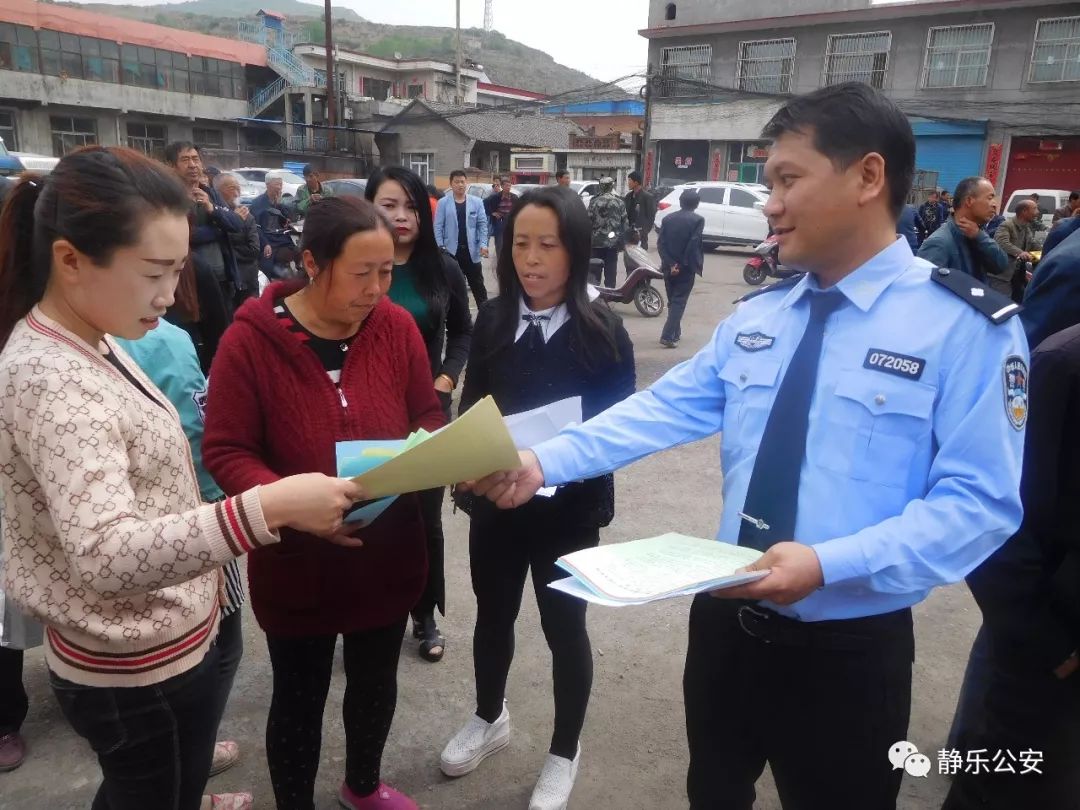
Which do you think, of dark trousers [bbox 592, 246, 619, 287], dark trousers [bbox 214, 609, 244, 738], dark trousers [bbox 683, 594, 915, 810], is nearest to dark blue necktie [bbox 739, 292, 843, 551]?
dark trousers [bbox 683, 594, 915, 810]

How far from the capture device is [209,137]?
33.3 m

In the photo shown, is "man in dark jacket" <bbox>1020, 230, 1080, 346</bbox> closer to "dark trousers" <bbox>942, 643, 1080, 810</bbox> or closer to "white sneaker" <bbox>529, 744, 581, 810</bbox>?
"dark trousers" <bbox>942, 643, 1080, 810</bbox>

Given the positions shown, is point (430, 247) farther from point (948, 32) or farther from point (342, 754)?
point (948, 32)

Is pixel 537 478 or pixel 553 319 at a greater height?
pixel 553 319

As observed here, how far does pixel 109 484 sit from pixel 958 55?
90.6 ft

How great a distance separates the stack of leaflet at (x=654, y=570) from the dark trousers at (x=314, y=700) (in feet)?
2.70

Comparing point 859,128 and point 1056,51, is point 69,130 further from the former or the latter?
point 859,128

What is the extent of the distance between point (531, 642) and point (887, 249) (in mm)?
2111

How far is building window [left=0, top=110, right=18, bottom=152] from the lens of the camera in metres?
27.1

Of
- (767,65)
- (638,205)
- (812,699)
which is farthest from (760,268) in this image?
(767,65)

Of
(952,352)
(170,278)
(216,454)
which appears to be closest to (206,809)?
(216,454)

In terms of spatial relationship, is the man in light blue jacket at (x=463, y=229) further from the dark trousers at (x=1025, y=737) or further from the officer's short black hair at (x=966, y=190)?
the dark trousers at (x=1025, y=737)

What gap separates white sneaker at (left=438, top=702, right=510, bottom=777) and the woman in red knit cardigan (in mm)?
454

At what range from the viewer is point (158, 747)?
1354 millimetres
